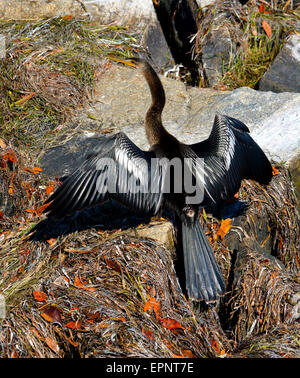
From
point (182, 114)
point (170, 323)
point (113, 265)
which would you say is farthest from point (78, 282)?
point (182, 114)

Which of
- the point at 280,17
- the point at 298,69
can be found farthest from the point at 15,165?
the point at 280,17

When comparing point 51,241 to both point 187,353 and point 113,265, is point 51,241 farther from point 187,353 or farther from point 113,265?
point 187,353

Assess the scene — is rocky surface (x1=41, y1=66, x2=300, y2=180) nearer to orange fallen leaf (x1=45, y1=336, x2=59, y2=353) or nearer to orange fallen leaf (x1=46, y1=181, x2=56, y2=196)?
orange fallen leaf (x1=46, y1=181, x2=56, y2=196)

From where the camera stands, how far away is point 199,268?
12.5ft

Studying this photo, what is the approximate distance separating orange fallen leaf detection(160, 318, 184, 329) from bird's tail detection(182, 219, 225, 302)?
210mm

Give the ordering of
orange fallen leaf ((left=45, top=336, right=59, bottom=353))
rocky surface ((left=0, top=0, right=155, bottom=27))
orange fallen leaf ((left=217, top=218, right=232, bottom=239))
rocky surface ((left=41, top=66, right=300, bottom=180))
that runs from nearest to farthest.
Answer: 1. orange fallen leaf ((left=45, top=336, right=59, bottom=353))
2. orange fallen leaf ((left=217, top=218, right=232, bottom=239))
3. rocky surface ((left=41, top=66, right=300, bottom=180))
4. rocky surface ((left=0, top=0, right=155, bottom=27))

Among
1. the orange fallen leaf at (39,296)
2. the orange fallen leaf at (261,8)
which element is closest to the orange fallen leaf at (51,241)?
the orange fallen leaf at (39,296)

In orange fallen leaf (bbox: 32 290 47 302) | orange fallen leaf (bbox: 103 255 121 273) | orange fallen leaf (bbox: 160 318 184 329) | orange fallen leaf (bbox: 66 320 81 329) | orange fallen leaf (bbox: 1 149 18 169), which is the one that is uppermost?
orange fallen leaf (bbox: 1 149 18 169)

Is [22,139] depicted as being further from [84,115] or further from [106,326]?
[106,326]

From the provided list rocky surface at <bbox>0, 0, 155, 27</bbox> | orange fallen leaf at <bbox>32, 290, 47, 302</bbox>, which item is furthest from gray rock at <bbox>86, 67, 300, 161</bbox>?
orange fallen leaf at <bbox>32, 290, 47, 302</bbox>

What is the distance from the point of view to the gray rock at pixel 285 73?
233 inches

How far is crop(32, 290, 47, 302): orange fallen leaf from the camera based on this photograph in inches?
143

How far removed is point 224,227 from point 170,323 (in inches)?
43.2

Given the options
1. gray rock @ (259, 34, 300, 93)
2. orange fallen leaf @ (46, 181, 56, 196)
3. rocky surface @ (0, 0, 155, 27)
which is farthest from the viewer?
rocky surface @ (0, 0, 155, 27)
